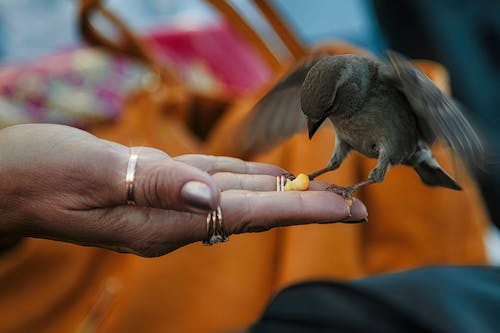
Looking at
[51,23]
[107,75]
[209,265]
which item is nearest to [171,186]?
[209,265]

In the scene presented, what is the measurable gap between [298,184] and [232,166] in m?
0.04

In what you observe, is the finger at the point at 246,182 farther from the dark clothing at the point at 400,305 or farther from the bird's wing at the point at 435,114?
the dark clothing at the point at 400,305

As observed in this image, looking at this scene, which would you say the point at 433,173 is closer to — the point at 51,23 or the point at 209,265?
the point at 209,265

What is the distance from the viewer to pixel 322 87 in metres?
0.29

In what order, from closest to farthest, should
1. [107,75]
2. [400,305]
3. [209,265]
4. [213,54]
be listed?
[400,305], [209,265], [107,75], [213,54]

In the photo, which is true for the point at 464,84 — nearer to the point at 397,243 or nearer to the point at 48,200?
the point at 397,243

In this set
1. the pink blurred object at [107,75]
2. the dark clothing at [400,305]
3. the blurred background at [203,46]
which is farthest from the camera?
the pink blurred object at [107,75]

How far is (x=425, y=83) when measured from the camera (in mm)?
294

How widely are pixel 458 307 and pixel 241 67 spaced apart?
3.92 ft

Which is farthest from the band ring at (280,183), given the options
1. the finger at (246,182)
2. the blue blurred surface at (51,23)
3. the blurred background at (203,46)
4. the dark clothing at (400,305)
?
the blue blurred surface at (51,23)

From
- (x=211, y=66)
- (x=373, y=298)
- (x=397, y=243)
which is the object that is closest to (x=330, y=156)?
(x=373, y=298)

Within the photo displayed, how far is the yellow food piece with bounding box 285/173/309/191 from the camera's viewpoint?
0.34 m

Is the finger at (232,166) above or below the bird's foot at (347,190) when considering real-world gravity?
above

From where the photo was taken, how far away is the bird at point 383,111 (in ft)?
0.94
